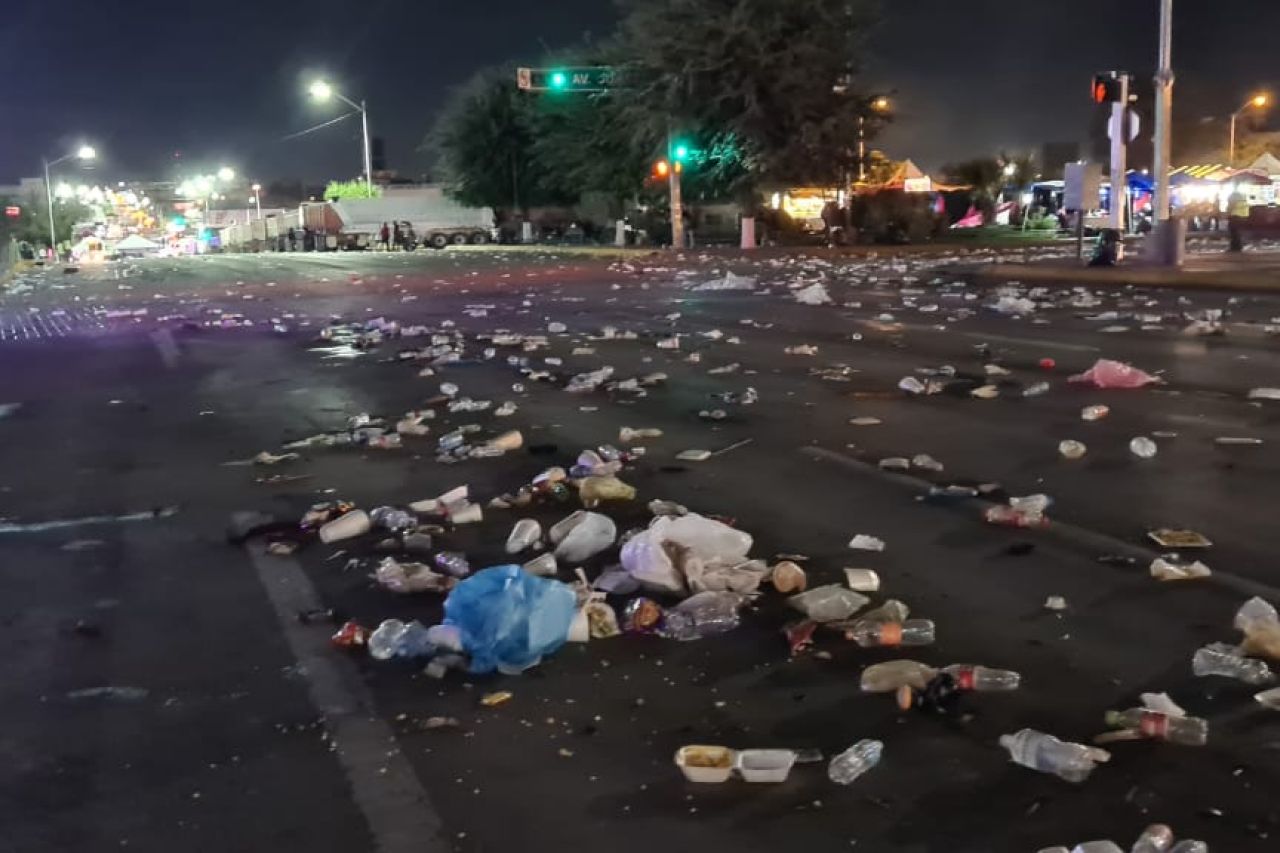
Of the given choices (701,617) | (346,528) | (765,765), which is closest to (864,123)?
(346,528)

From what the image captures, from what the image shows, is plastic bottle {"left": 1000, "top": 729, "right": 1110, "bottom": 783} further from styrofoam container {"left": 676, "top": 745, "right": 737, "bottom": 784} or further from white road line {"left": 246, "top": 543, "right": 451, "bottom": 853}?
white road line {"left": 246, "top": 543, "right": 451, "bottom": 853}

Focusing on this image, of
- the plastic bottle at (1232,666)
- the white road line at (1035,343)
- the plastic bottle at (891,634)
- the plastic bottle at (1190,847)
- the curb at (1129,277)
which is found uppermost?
the curb at (1129,277)

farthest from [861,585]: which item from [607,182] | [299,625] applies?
[607,182]

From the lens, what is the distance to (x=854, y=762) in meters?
3.94

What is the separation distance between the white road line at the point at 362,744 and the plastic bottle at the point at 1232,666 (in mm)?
2711

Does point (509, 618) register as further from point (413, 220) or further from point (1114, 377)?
point (413, 220)

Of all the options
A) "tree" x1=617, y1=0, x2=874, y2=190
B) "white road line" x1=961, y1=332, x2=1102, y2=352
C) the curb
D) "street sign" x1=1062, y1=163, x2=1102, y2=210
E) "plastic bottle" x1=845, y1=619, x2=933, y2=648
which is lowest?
"plastic bottle" x1=845, y1=619, x2=933, y2=648

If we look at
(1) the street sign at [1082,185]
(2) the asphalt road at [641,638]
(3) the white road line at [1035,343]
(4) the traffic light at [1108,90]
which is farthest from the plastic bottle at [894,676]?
(1) the street sign at [1082,185]

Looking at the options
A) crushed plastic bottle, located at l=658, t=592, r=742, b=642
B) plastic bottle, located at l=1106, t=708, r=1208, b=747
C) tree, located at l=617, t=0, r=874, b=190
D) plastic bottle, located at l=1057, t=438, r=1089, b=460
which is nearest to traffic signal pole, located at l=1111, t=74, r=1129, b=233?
tree, located at l=617, t=0, r=874, b=190

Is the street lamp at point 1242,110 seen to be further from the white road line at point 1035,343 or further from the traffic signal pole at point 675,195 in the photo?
the white road line at point 1035,343

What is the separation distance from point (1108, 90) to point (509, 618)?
22.9 meters

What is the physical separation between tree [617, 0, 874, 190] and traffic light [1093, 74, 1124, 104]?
62.5 ft

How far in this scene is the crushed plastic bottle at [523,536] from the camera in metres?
6.38

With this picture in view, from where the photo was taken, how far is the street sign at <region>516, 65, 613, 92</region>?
146ft
